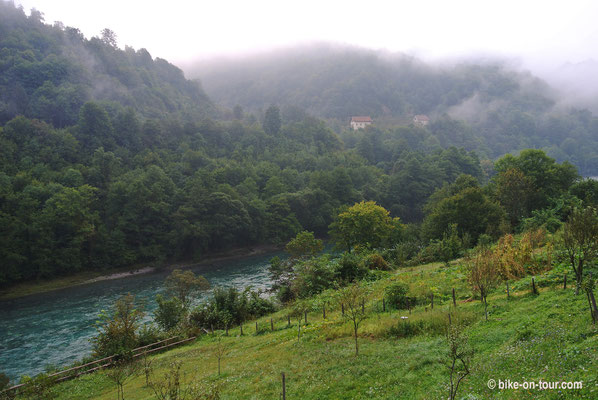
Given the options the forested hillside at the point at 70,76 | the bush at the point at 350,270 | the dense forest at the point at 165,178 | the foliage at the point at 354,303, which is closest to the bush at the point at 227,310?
the bush at the point at 350,270

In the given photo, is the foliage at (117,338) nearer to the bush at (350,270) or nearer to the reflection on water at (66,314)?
the reflection on water at (66,314)

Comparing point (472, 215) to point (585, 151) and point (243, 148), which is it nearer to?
point (243, 148)

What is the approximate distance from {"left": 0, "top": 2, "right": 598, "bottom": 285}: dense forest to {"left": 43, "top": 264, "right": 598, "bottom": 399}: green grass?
21070mm

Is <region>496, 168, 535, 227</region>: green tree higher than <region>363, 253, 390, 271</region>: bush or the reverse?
higher

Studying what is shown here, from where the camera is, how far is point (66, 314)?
121ft

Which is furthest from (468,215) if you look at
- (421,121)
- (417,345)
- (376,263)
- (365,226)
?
(421,121)

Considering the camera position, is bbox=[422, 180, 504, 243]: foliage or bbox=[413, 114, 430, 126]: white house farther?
bbox=[413, 114, 430, 126]: white house

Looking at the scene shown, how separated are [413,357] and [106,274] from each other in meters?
54.4

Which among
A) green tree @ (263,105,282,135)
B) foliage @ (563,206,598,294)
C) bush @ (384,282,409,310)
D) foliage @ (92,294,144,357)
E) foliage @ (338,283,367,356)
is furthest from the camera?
green tree @ (263,105,282,135)

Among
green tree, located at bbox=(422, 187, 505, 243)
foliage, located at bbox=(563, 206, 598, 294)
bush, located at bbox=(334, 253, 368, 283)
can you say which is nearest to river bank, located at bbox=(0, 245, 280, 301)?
bush, located at bbox=(334, 253, 368, 283)

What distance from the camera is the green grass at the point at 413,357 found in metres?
8.52

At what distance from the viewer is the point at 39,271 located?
1900 inches

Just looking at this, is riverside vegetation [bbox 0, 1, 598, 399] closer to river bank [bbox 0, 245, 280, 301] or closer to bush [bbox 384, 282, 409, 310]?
bush [bbox 384, 282, 409, 310]

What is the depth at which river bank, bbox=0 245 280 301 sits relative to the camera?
4579cm
